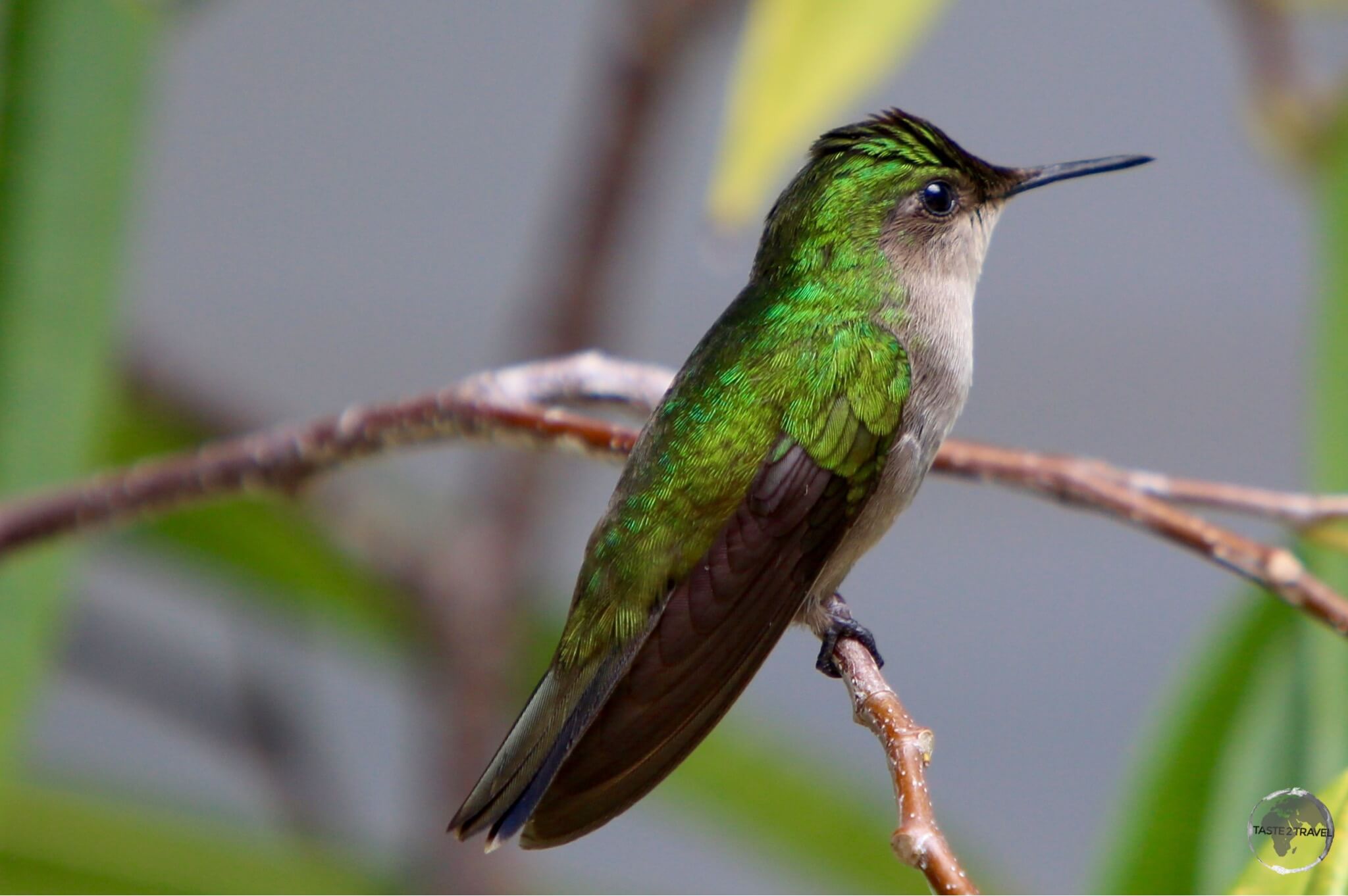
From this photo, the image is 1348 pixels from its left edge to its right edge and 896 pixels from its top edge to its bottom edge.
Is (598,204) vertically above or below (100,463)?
above

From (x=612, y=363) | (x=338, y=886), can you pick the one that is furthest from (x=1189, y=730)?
(x=338, y=886)

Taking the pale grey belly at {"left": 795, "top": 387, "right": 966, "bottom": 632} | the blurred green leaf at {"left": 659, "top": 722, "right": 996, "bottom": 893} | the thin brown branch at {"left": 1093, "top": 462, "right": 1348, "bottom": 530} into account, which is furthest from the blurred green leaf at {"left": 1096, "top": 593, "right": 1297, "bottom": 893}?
the blurred green leaf at {"left": 659, "top": 722, "right": 996, "bottom": 893}

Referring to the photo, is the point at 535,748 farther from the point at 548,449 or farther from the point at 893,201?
the point at 893,201

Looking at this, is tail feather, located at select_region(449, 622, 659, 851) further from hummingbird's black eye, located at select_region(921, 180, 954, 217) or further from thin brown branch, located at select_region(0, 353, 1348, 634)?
hummingbird's black eye, located at select_region(921, 180, 954, 217)

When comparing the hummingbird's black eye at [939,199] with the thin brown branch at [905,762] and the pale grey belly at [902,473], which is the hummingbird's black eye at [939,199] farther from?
the thin brown branch at [905,762]

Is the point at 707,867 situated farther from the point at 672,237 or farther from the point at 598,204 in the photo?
the point at 598,204
